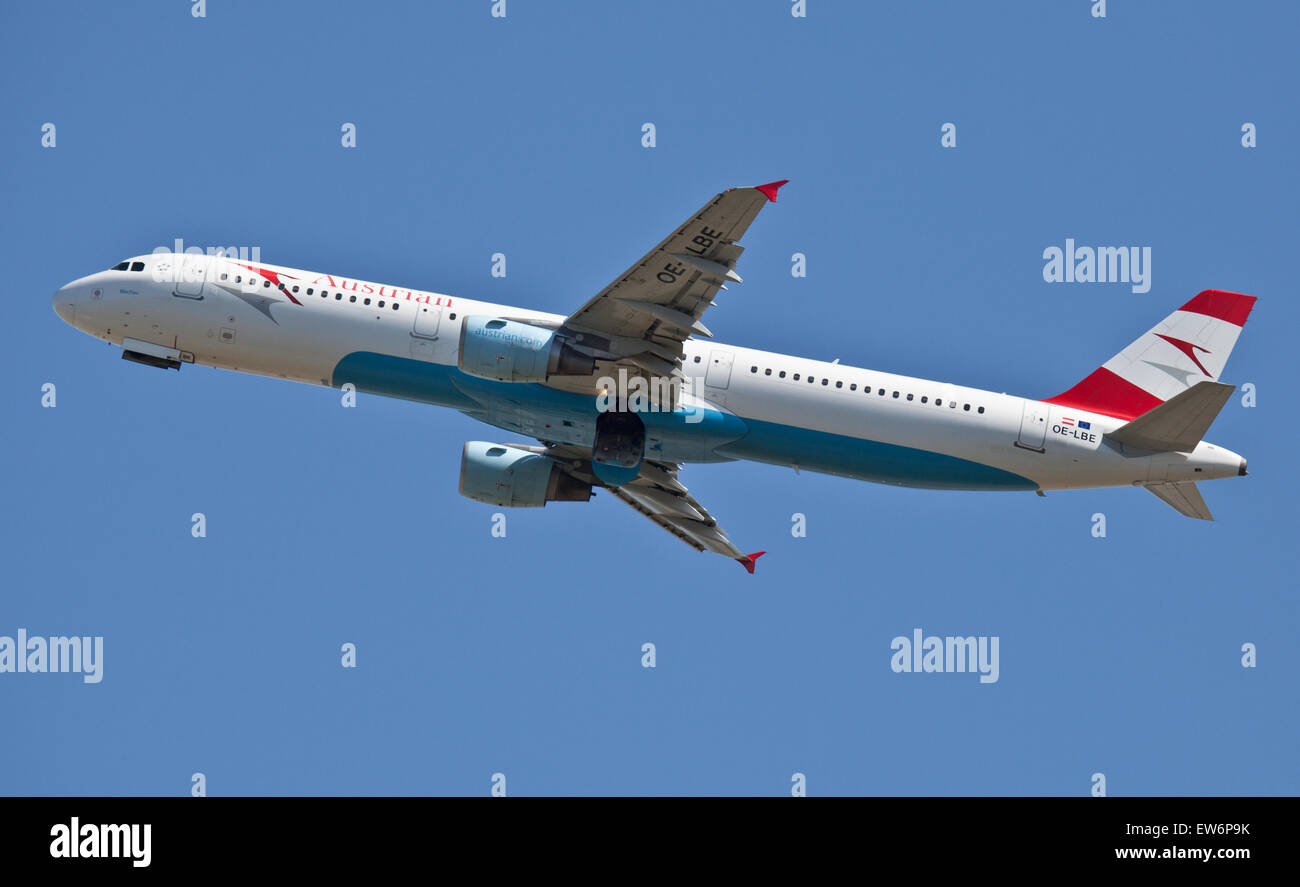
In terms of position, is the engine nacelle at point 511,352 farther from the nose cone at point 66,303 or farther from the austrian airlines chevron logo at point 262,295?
the nose cone at point 66,303

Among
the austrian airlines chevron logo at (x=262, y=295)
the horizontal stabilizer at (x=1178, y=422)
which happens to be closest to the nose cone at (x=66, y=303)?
the austrian airlines chevron logo at (x=262, y=295)

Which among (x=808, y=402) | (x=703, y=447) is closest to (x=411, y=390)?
(x=703, y=447)

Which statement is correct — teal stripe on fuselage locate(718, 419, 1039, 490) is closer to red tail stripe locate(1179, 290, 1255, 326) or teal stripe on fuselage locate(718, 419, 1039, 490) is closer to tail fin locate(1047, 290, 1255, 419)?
tail fin locate(1047, 290, 1255, 419)

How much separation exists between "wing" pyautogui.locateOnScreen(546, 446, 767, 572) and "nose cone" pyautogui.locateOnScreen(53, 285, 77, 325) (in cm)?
1760

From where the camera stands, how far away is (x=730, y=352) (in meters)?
42.9

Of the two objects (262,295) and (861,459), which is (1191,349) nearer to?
(861,459)

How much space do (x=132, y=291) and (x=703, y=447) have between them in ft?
57.9

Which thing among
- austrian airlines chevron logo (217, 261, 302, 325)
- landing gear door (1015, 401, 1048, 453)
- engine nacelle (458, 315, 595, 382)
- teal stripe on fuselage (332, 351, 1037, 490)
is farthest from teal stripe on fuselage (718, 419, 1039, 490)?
austrian airlines chevron logo (217, 261, 302, 325)

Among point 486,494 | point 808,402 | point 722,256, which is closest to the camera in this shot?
point 722,256

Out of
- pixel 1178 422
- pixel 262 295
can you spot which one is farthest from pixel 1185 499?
pixel 262 295

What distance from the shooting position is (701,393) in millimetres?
42375

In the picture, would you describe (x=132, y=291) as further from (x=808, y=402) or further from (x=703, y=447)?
(x=808, y=402)

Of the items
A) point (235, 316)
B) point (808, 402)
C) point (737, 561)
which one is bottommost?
point (737, 561)

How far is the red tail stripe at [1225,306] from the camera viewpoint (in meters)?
44.8
